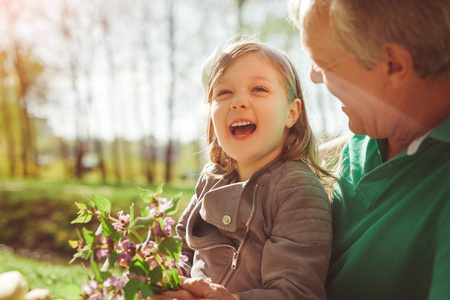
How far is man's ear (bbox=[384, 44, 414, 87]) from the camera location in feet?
4.23

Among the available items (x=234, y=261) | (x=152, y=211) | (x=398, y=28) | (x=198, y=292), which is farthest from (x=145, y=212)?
(x=398, y=28)

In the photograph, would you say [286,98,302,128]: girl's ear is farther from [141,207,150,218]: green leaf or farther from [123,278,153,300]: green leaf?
[123,278,153,300]: green leaf

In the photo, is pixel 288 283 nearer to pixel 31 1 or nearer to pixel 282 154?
pixel 282 154

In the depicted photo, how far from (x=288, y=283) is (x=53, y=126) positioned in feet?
81.8

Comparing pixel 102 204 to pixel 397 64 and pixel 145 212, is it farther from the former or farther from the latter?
pixel 397 64

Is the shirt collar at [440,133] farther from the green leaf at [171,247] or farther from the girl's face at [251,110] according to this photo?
the green leaf at [171,247]

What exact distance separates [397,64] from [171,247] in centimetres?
90

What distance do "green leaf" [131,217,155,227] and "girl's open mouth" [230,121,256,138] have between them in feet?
2.32

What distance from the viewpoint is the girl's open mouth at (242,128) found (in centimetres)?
194

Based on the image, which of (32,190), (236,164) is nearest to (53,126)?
(32,190)

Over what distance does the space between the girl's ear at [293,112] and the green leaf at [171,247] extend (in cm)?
92

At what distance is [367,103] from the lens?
145 centimetres

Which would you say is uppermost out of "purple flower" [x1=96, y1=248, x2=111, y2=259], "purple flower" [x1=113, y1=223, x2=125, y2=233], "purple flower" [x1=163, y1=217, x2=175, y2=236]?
"purple flower" [x1=163, y1=217, x2=175, y2=236]

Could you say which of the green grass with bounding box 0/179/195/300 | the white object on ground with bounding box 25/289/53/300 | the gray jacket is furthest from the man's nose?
the green grass with bounding box 0/179/195/300
